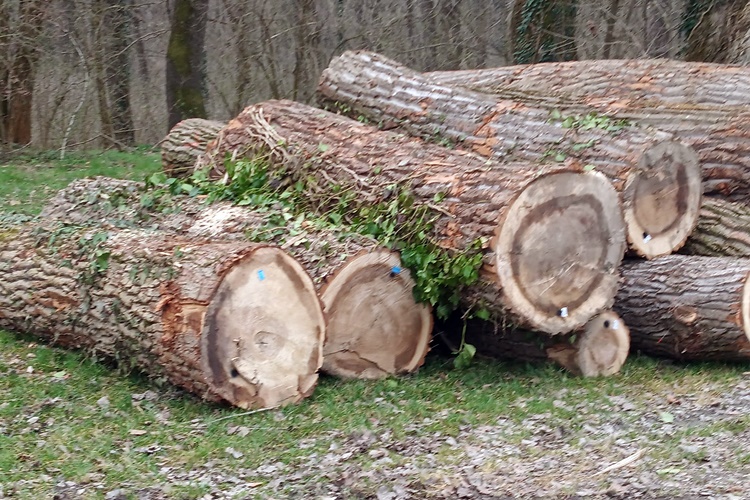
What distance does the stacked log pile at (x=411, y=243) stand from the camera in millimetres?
5035

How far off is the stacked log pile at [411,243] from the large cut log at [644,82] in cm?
4

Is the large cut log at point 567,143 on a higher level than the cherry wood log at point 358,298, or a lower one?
higher

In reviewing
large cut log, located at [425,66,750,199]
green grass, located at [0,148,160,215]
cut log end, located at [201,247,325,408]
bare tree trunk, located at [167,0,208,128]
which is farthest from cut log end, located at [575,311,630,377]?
bare tree trunk, located at [167,0,208,128]

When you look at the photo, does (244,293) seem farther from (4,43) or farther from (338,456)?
(4,43)

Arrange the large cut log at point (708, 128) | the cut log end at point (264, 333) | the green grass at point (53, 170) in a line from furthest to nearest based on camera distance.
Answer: the green grass at point (53, 170) → the large cut log at point (708, 128) → the cut log end at point (264, 333)

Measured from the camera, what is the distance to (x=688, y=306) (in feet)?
19.3

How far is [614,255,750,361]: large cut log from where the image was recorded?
18.9ft

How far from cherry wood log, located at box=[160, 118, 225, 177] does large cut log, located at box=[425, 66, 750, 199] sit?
3.27 metres

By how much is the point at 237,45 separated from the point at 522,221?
45.5 ft

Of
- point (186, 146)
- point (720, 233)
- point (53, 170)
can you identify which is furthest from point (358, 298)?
point (53, 170)

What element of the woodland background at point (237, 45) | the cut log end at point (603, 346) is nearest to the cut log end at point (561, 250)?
the cut log end at point (603, 346)

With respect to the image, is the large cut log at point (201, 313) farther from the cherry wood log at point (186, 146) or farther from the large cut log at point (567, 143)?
the cherry wood log at point (186, 146)

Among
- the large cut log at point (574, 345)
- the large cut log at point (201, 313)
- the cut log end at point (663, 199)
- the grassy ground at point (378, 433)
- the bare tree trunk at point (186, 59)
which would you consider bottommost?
the grassy ground at point (378, 433)

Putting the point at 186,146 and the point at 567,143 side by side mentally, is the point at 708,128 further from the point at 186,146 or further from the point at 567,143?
the point at 186,146
